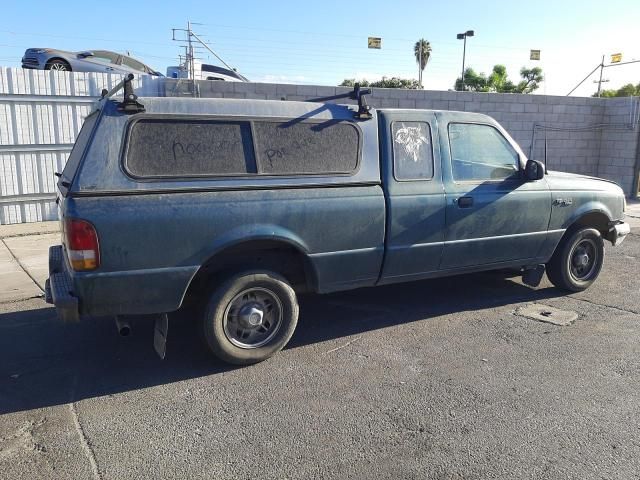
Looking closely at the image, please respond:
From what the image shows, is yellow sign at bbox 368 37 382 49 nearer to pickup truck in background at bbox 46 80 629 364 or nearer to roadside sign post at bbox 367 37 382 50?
roadside sign post at bbox 367 37 382 50

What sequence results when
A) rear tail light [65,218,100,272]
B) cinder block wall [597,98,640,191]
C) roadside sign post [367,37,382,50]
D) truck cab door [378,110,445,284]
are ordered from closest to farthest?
1. rear tail light [65,218,100,272]
2. truck cab door [378,110,445,284]
3. cinder block wall [597,98,640,191]
4. roadside sign post [367,37,382,50]

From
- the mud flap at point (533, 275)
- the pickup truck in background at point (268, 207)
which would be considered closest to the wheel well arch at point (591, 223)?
the mud flap at point (533, 275)

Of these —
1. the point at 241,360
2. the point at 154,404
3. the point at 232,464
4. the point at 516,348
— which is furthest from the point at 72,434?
the point at 516,348

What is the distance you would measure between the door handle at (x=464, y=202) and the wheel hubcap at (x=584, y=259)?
5.90 ft

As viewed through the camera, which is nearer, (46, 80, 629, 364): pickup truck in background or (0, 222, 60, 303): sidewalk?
(46, 80, 629, 364): pickup truck in background

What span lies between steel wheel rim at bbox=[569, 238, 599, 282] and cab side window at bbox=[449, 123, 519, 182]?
140 cm

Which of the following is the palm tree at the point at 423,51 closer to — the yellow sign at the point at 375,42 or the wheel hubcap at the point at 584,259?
the yellow sign at the point at 375,42

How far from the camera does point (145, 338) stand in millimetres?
4980

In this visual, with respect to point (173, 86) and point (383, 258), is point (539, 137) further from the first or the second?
point (383, 258)

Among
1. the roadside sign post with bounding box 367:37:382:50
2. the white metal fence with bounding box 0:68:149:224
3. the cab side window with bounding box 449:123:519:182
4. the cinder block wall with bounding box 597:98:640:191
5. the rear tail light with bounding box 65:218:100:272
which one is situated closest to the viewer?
the rear tail light with bounding box 65:218:100:272

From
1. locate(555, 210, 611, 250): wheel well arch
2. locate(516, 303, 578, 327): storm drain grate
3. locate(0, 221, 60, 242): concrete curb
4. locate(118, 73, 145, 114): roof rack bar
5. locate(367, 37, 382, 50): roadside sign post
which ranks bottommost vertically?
locate(516, 303, 578, 327): storm drain grate

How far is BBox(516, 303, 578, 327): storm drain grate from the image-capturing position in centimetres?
546

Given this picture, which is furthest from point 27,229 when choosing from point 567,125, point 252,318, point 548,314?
point 567,125

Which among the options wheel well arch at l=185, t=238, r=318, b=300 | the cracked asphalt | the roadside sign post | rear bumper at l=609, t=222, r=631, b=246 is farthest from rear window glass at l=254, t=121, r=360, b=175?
the roadside sign post
